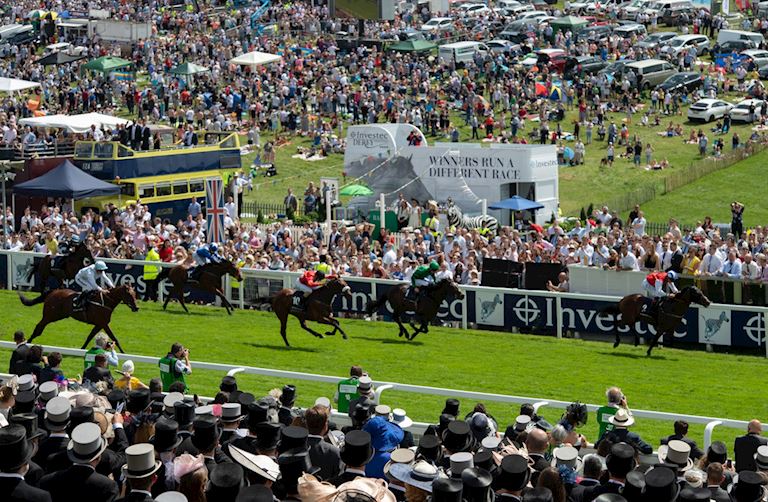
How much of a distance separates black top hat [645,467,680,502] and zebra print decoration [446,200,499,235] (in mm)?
24805

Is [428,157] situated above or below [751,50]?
below

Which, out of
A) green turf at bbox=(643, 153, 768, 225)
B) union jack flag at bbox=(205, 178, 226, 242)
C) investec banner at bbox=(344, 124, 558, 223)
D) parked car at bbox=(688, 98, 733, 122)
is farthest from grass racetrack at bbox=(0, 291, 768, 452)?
parked car at bbox=(688, 98, 733, 122)

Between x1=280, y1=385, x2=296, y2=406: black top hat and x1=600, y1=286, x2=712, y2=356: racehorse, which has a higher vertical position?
x1=280, y1=385, x2=296, y2=406: black top hat

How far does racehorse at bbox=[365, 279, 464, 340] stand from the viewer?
21578mm

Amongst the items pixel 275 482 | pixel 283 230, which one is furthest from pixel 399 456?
pixel 283 230

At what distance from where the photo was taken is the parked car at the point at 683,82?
50.7 metres

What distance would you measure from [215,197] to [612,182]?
62.7 ft

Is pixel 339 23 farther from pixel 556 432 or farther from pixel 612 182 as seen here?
pixel 556 432

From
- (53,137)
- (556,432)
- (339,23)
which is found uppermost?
(339,23)

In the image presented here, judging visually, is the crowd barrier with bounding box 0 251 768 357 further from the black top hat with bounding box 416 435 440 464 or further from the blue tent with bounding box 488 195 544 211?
the black top hat with bounding box 416 435 440 464

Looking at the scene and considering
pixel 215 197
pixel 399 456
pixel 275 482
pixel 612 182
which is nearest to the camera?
A: pixel 275 482

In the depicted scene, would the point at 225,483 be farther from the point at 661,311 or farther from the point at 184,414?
the point at 661,311

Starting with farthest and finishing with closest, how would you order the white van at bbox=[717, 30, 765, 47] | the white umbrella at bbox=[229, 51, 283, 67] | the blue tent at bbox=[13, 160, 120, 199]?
the white van at bbox=[717, 30, 765, 47], the white umbrella at bbox=[229, 51, 283, 67], the blue tent at bbox=[13, 160, 120, 199]

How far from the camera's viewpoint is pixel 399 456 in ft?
25.9
